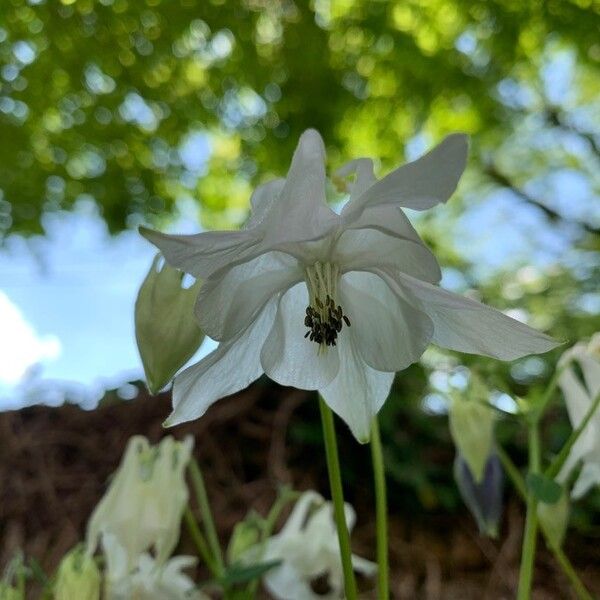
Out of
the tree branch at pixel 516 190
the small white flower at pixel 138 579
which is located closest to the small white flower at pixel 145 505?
the small white flower at pixel 138 579

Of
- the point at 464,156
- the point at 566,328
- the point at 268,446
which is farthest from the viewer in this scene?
the point at 566,328

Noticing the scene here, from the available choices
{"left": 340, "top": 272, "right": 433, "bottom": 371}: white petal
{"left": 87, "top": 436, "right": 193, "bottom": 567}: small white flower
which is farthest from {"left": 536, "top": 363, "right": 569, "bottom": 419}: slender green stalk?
{"left": 87, "top": 436, "right": 193, "bottom": 567}: small white flower

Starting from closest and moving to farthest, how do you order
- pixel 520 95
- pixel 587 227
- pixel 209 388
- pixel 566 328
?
pixel 209 388, pixel 566 328, pixel 520 95, pixel 587 227

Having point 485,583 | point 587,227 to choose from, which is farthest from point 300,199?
point 587,227

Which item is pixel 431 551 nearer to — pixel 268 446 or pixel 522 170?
pixel 268 446

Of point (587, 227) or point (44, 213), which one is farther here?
point (587, 227)

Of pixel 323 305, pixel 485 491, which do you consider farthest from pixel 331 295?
pixel 485 491

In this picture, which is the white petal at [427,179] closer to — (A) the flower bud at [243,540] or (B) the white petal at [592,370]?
(B) the white petal at [592,370]
